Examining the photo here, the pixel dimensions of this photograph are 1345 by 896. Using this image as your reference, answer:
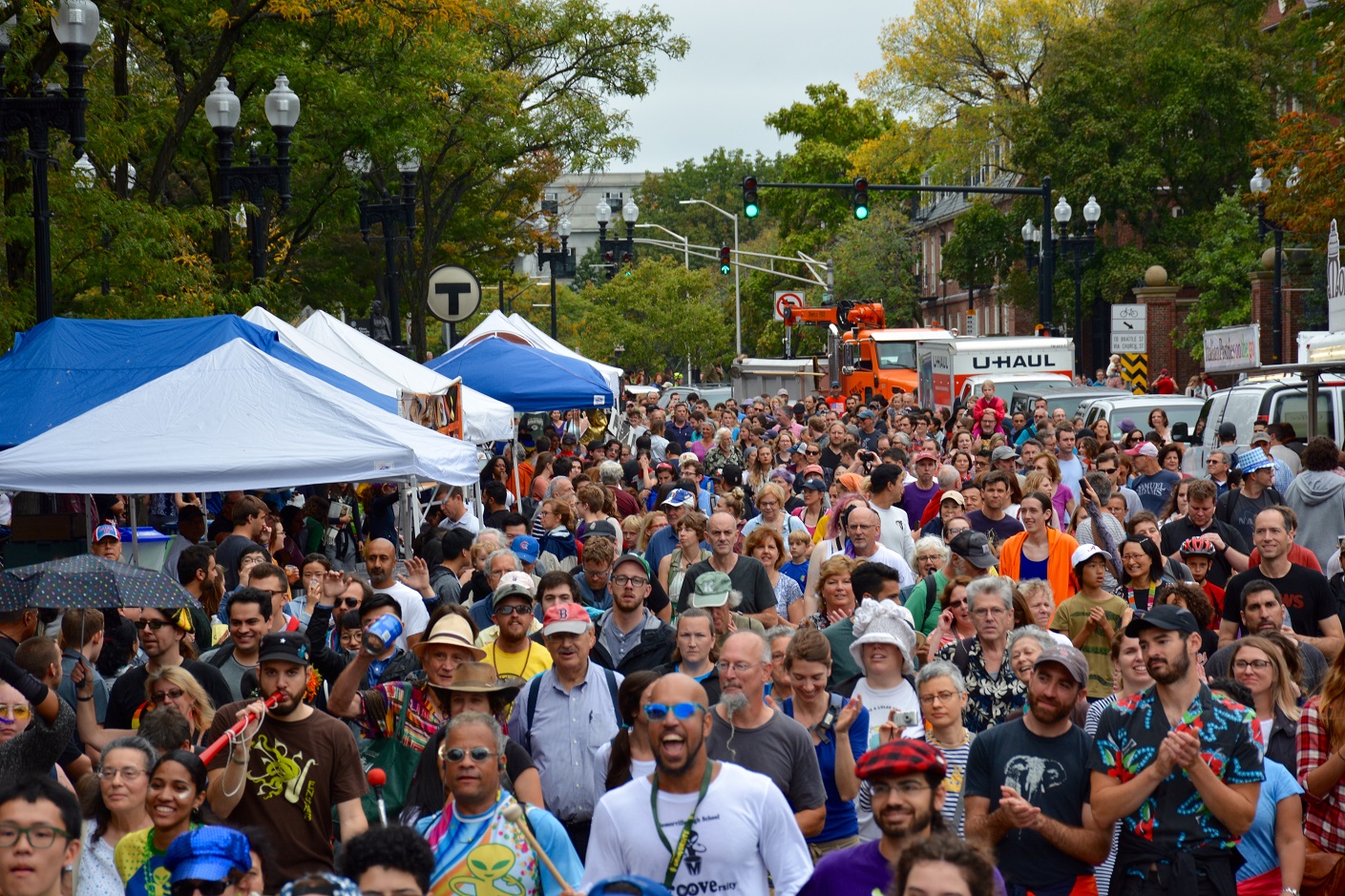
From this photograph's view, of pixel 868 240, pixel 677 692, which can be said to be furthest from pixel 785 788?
pixel 868 240

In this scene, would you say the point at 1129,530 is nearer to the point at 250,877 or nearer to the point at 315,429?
the point at 315,429

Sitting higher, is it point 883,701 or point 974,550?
point 974,550

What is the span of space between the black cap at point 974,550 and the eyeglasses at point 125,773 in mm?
5168

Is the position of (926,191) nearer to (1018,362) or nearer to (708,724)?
(1018,362)

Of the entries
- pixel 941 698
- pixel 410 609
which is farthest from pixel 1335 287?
pixel 941 698

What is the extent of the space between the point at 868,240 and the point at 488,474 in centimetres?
5442

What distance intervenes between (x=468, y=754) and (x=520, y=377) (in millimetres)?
16516

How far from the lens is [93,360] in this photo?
13625 millimetres

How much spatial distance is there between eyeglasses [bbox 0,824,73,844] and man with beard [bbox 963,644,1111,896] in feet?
10.1

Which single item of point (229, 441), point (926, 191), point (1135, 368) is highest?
point (926, 191)

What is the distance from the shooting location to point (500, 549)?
35.7 ft

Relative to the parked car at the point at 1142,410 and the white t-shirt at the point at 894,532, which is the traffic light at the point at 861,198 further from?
the white t-shirt at the point at 894,532

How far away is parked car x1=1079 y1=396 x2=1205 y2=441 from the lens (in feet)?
71.3

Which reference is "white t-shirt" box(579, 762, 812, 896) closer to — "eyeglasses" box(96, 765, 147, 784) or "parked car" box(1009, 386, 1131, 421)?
"eyeglasses" box(96, 765, 147, 784)
